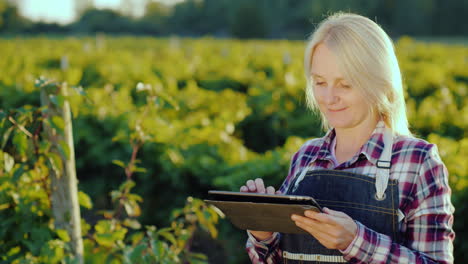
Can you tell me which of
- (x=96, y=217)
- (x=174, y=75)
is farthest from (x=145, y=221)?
(x=174, y=75)

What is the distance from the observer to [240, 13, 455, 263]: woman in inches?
61.4

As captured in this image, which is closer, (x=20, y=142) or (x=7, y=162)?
(x=20, y=142)

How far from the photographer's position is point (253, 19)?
59.6 metres

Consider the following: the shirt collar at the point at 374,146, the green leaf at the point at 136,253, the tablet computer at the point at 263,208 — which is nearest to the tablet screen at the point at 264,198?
the tablet computer at the point at 263,208

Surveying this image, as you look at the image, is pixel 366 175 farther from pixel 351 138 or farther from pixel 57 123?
pixel 57 123

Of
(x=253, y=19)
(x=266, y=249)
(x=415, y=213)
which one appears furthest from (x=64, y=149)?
(x=253, y=19)

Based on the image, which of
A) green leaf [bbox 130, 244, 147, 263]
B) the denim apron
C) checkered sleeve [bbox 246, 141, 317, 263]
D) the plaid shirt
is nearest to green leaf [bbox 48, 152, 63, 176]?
green leaf [bbox 130, 244, 147, 263]

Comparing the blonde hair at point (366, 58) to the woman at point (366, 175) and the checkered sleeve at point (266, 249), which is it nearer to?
the woman at point (366, 175)

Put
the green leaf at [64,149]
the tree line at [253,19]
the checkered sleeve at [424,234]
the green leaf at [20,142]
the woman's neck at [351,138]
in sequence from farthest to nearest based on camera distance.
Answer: the tree line at [253,19] < the green leaf at [64,149] < the green leaf at [20,142] < the woman's neck at [351,138] < the checkered sleeve at [424,234]

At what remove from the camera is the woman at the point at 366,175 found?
156 centimetres

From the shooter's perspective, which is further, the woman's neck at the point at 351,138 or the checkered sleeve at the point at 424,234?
the woman's neck at the point at 351,138

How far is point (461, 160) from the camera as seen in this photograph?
131 inches

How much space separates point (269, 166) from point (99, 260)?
1.30 metres

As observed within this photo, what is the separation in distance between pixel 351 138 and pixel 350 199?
8.8 inches
